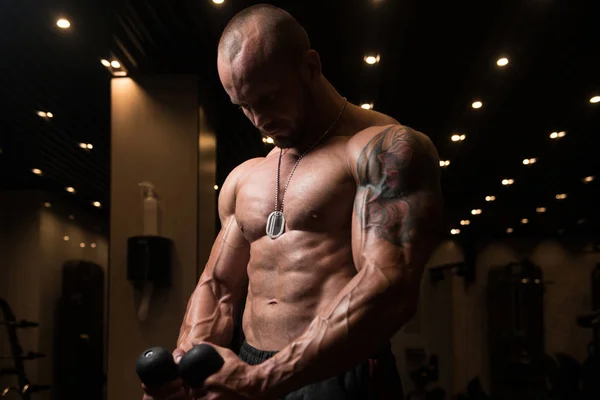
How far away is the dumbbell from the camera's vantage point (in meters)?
1.43

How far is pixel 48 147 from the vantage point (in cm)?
388

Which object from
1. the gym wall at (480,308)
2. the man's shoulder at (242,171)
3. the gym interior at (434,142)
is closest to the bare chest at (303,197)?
the man's shoulder at (242,171)

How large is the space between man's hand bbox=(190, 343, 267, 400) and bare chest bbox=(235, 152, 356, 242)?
0.37 m

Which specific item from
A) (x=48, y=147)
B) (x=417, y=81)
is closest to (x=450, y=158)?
(x=417, y=81)

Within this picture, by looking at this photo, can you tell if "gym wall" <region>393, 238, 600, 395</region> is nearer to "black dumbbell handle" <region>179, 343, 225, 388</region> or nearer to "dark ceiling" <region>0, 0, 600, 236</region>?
"dark ceiling" <region>0, 0, 600, 236</region>

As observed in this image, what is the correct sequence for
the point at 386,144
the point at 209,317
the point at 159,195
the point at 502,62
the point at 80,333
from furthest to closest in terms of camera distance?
1. the point at 80,333
2. the point at 159,195
3. the point at 502,62
4. the point at 209,317
5. the point at 386,144

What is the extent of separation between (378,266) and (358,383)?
322 millimetres

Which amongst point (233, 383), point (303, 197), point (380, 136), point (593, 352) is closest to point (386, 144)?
point (380, 136)

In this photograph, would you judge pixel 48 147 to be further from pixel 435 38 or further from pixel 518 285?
pixel 518 285

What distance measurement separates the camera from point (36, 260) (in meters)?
3.86

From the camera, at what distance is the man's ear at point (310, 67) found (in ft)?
5.54

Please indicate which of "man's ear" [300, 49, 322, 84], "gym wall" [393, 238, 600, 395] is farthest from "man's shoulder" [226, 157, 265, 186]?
"gym wall" [393, 238, 600, 395]

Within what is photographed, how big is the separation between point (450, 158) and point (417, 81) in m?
0.35

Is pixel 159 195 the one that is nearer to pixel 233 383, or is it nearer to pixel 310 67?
pixel 310 67
